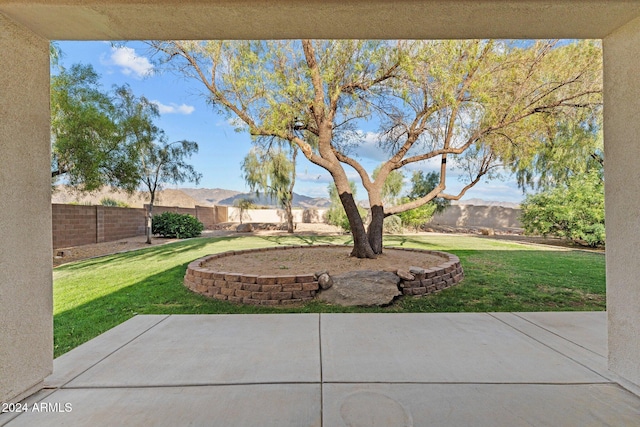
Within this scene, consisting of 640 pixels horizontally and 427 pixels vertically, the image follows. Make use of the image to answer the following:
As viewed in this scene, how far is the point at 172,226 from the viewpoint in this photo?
43.3ft

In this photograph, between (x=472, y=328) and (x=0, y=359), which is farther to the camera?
(x=472, y=328)

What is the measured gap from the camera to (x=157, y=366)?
2.33 m

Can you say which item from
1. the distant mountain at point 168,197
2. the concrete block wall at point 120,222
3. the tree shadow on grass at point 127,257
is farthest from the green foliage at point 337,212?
the concrete block wall at point 120,222

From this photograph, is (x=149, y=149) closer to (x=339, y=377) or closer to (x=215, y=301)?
(x=215, y=301)

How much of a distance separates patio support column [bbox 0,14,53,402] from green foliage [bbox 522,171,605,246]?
43.3ft

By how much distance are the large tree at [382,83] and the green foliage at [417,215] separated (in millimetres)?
8554

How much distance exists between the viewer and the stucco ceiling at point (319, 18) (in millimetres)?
1804

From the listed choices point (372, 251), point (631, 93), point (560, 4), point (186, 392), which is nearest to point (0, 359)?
point (186, 392)

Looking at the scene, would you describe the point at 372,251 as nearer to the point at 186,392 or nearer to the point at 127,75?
the point at 186,392

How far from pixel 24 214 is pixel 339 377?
228cm

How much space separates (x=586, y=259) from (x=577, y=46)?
205 inches

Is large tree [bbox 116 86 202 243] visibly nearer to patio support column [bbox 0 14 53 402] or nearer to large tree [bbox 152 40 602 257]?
large tree [bbox 152 40 602 257]

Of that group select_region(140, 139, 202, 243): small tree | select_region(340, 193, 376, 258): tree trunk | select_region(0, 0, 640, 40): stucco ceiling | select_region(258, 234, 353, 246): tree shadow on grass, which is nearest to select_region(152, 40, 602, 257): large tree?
select_region(340, 193, 376, 258): tree trunk

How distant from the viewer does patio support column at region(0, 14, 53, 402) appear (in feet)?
5.81
